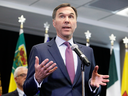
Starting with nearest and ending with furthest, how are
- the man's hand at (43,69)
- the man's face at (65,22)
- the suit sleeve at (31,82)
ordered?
the man's hand at (43,69) → the suit sleeve at (31,82) → the man's face at (65,22)

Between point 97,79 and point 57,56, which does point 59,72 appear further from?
point 97,79

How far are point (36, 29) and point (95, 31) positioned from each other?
1.59m

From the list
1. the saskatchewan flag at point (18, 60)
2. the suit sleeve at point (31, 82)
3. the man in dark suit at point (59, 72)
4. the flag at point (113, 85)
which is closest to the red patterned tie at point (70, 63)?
the man in dark suit at point (59, 72)

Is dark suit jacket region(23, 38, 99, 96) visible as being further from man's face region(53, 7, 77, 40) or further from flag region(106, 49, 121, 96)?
flag region(106, 49, 121, 96)

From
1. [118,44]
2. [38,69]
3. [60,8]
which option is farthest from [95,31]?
[38,69]

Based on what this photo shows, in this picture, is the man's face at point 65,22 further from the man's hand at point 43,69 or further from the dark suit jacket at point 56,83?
the man's hand at point 43,69

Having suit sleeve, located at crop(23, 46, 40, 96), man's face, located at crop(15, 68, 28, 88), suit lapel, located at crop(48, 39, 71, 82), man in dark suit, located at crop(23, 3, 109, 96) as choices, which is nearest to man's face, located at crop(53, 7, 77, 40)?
man in dark suit, located at crop(23, 3, 109, 96)

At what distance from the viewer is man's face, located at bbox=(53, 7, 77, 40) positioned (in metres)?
1.87

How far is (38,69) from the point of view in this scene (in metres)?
1.58

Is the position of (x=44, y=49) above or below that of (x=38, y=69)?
above

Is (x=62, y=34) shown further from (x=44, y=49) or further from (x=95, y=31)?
(x=95, y=31)

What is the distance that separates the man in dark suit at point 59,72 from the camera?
1.67 metres

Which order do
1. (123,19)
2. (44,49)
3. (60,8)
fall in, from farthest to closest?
1. (123,19)
2. (60,8)
3. (44,49)

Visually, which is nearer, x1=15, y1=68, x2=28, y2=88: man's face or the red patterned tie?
the red patterned tie
